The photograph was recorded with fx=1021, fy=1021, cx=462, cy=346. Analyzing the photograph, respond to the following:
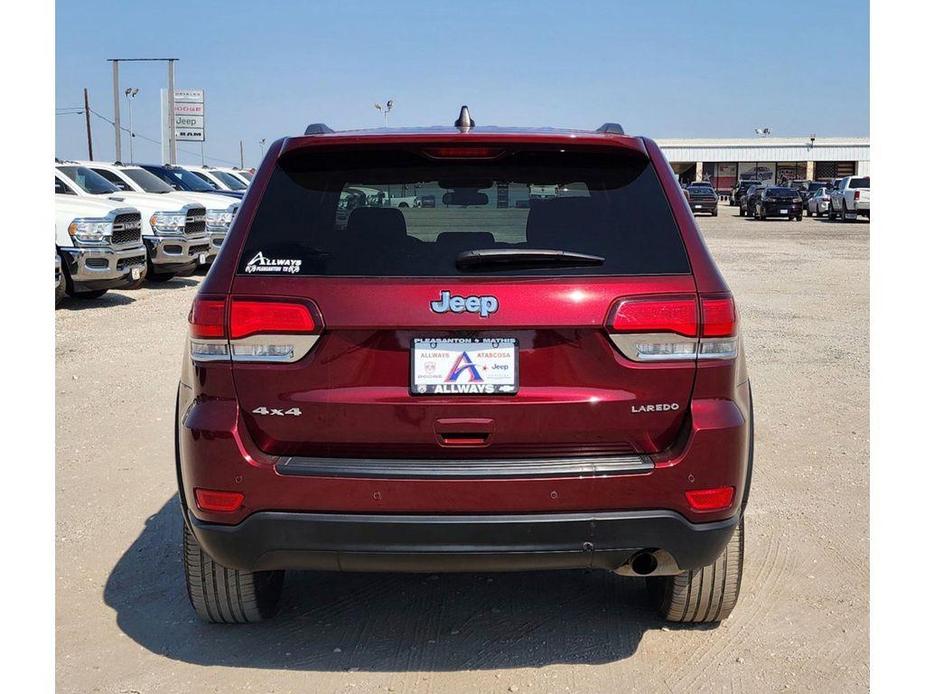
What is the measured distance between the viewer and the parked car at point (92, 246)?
14.5 meters

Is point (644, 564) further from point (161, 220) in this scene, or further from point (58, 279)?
point (161, 220)

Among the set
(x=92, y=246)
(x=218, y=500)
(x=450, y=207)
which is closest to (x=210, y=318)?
(x=218, y=500)

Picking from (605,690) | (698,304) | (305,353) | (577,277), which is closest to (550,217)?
(577,277)

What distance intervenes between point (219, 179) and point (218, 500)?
23962mm

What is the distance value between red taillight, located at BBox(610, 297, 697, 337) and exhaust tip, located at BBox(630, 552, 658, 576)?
77cm

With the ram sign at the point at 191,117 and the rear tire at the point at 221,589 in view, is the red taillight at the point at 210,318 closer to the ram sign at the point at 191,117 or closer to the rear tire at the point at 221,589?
the rear tire at the point at 221,589

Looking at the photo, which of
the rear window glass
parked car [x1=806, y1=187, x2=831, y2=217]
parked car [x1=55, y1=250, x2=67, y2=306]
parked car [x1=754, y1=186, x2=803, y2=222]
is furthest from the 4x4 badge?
parked car [x1=806, y1=187, x2=831, y2=217]

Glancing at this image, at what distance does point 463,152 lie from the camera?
3.51 meters

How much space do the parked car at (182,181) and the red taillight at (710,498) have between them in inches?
765

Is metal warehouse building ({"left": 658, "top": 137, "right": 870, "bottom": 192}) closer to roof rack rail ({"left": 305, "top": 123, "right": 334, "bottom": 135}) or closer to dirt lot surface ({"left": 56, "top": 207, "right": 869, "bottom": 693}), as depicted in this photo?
dirt lot surface ({"left": 56, "top": 207, "right": 869, "bottom": 693})

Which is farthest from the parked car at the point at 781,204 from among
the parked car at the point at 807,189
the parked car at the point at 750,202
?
the parked car at the point at 807,189
